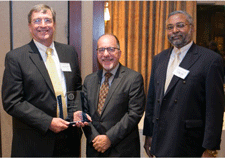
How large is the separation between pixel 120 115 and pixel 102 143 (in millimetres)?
277

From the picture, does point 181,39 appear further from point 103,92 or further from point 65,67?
point 65,67

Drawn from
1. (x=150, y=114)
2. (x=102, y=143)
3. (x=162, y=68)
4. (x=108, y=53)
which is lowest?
(x=102, y=143)

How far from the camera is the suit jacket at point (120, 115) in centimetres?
179

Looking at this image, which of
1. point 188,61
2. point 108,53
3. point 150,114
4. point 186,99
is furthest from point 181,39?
point 150,114

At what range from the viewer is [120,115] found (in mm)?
1836

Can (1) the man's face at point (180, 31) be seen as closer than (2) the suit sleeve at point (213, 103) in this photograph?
No

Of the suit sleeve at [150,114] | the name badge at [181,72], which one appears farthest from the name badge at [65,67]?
the name badge at [181,72]

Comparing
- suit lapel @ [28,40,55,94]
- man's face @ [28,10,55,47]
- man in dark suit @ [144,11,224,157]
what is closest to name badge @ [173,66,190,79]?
man in dark suit @ [144,11,224,157]

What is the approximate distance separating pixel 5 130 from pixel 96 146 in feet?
5.39

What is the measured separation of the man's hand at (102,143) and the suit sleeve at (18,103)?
1.37ft

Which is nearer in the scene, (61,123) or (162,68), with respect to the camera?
(61,123)

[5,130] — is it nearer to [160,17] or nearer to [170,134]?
[170,134]

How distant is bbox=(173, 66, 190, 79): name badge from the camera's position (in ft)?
5.56

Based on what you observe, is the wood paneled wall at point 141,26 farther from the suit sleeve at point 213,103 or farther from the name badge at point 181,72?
the suit sleeve at point 213,103
